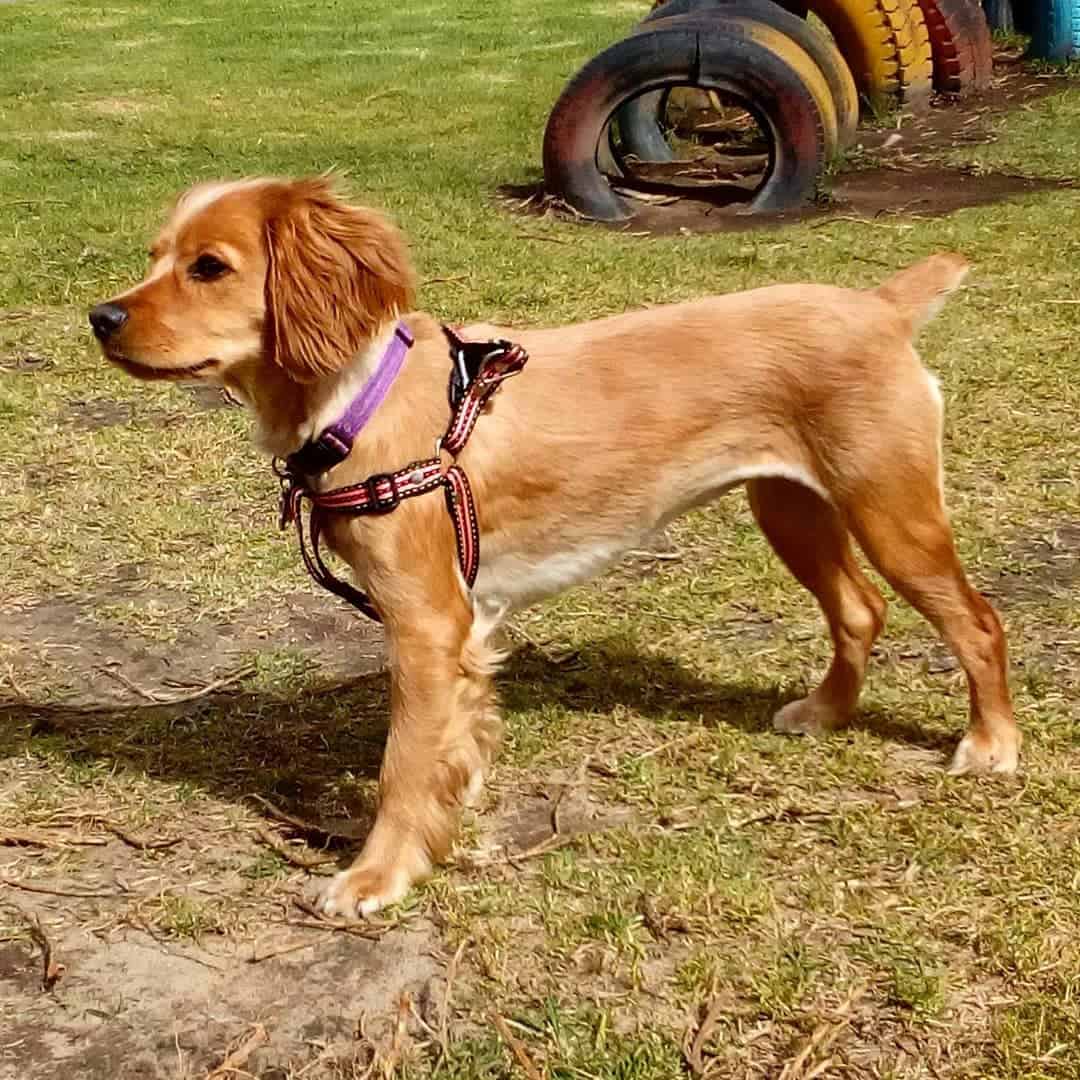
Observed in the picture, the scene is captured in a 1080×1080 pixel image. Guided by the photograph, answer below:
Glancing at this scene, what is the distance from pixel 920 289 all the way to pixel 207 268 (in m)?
1.58

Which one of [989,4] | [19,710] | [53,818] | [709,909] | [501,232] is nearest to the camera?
[709,909]

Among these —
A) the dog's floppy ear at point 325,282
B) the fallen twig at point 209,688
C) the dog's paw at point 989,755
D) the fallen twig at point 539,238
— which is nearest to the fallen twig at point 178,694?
the fallen twig at point 209,688

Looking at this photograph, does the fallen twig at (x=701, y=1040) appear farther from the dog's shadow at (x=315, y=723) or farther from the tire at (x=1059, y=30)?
the tire at (x=1059, y=30)

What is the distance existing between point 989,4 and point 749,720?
1243cm

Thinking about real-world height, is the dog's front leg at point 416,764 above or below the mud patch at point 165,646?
above

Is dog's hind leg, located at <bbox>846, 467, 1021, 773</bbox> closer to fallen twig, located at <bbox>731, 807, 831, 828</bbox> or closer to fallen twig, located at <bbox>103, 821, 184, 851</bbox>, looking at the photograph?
fallen twig, located at <bbox>731, 807, 831, 828</bbox>

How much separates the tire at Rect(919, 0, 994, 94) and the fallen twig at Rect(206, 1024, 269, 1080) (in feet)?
33.9

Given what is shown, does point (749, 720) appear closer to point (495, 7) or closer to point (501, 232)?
point (501, 232)

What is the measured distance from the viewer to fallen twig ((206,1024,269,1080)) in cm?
265

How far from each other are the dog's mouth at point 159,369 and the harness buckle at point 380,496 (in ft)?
1.28

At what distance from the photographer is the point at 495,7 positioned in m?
18.5

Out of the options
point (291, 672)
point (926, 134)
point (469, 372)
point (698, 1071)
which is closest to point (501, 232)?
point (926, 134)

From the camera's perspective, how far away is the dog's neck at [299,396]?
3.02m

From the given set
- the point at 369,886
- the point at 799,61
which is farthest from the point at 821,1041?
the point at 799,61
